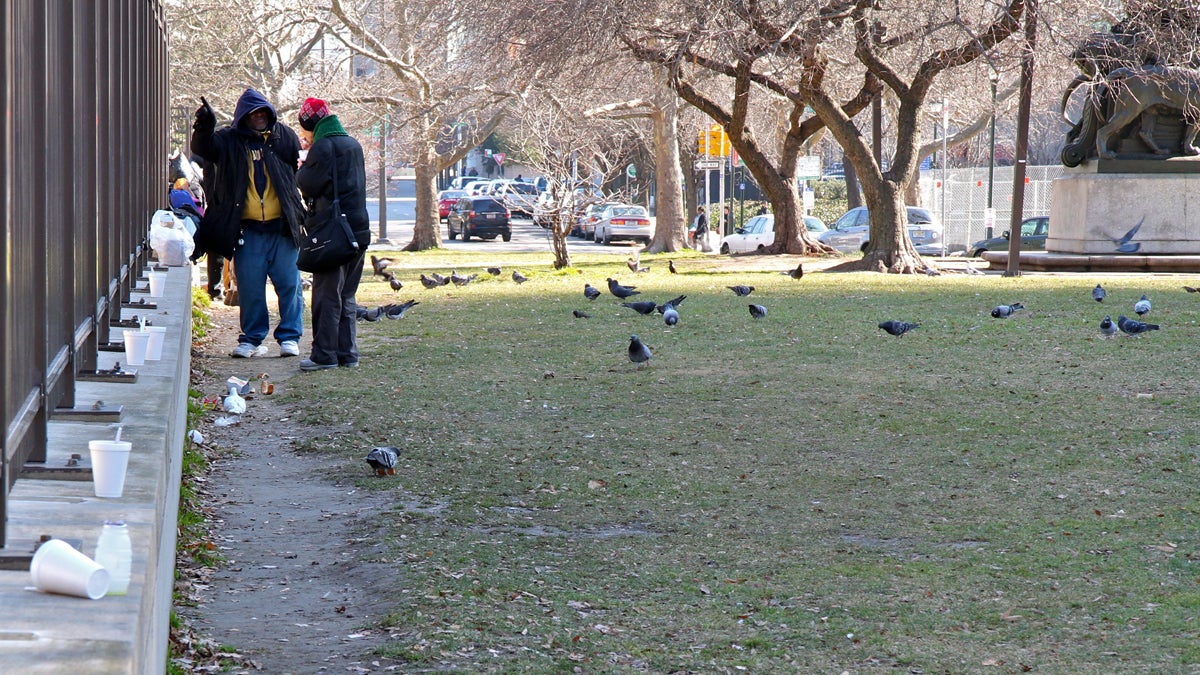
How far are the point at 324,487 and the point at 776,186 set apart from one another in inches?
907

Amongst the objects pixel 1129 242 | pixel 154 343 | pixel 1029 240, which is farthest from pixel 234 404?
pixel 1029 240

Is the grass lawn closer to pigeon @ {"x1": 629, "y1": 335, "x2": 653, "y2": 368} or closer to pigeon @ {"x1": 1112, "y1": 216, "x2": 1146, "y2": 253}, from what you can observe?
pigeon @ {"x1": 629, "y1": 335, "x2": 653, "y2": 368}

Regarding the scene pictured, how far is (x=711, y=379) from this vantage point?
1052 centimetres

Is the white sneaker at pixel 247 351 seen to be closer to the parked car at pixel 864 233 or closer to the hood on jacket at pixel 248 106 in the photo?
the hood on jacket at pixel 248 106

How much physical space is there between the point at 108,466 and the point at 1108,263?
22.3 meters

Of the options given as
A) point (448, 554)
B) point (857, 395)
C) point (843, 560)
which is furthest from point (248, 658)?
point (857, 395)

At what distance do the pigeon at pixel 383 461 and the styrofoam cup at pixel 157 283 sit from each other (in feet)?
5.74

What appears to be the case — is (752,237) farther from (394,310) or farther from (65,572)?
(65,572)

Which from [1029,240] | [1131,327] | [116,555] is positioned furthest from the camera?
[1029,240]

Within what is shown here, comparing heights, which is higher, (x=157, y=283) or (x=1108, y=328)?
(x=157, y=283)

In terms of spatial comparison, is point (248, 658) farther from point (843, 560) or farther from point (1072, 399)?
point (1072, 399)

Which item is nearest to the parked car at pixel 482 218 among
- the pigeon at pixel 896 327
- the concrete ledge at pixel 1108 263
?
the concrete ledge at pixel 1108 263

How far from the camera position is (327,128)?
10.4 metres

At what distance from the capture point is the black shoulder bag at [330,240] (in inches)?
406
